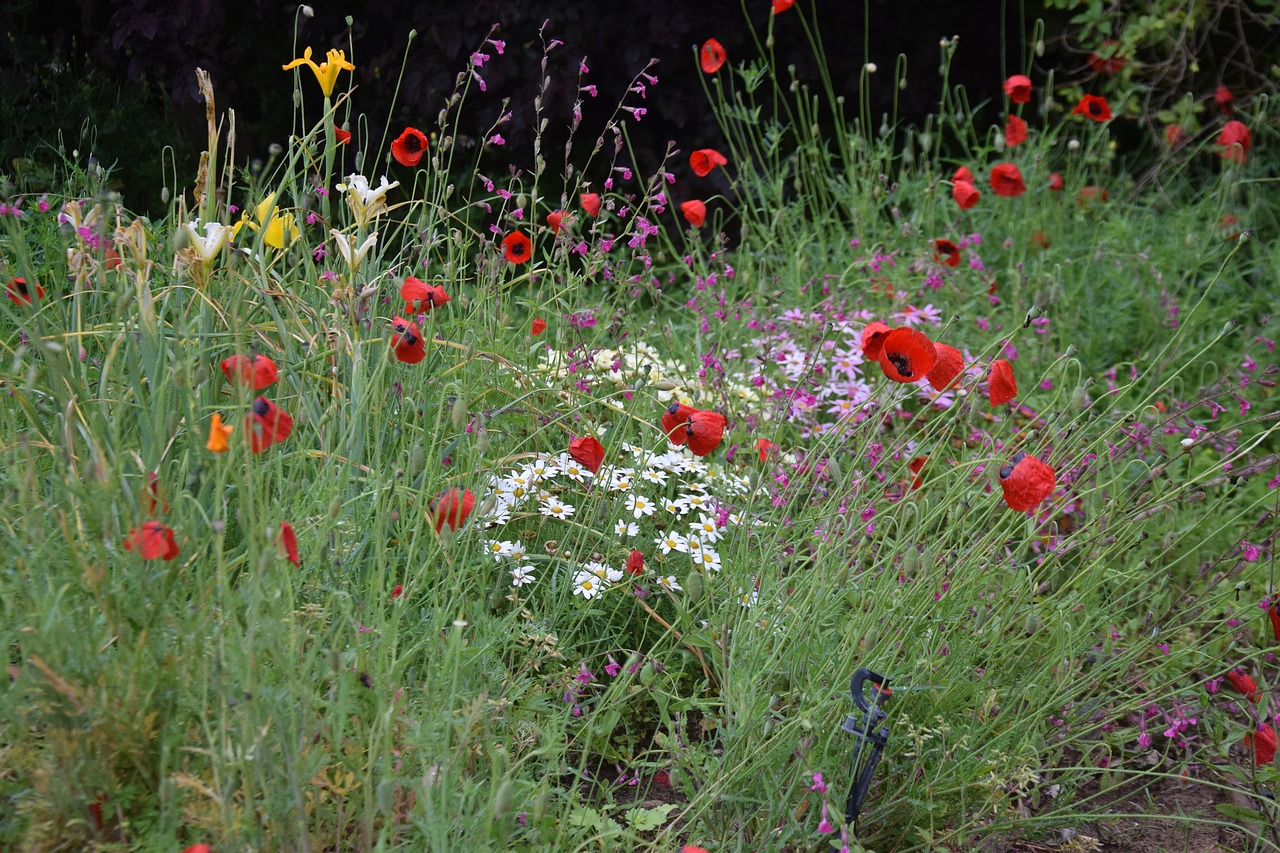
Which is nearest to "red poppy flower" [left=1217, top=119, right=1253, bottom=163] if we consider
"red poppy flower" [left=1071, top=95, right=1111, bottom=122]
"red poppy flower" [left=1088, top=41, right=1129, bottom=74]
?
"red poppy flower" [left=1071, top=95, right=1111, bottom=122]

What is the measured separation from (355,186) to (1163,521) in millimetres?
2126

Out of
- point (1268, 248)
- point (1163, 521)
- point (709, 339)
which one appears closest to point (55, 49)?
point (709, 339)

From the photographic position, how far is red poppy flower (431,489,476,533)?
157 cm

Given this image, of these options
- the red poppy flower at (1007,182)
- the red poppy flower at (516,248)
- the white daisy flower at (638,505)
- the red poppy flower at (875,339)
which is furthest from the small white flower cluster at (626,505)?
the red poppy flower at (1007,182)

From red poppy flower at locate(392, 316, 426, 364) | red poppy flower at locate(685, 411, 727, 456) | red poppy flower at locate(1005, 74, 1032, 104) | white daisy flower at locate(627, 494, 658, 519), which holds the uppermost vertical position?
red poppy flower at locate(392, 316, 426, 364)

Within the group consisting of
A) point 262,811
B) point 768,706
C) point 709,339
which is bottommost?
point 709,339

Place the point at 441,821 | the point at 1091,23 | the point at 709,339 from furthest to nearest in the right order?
1. the point at 1091,23
2. the point at 709,339
3. the point at 441,821

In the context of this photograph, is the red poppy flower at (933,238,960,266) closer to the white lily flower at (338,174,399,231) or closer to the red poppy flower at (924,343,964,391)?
the red poppy flower at (924,343,964,391)

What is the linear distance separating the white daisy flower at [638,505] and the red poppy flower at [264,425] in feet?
2.72

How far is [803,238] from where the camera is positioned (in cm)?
374

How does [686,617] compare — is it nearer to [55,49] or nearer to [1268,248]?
[55,49]

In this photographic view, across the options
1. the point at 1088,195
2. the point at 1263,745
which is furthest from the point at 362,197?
the point at 1088,195

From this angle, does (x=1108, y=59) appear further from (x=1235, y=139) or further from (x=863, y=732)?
(x=863, y=732)

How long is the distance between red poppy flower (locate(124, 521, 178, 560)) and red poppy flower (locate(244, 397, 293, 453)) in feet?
0.47
